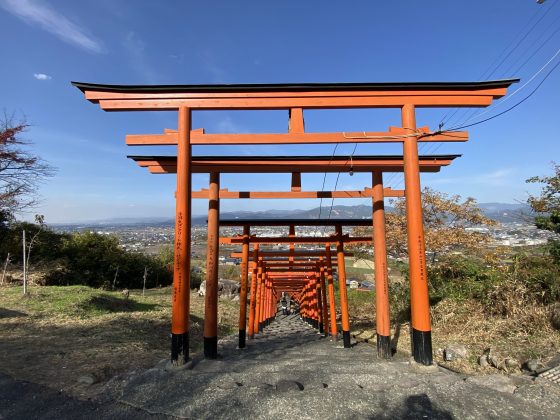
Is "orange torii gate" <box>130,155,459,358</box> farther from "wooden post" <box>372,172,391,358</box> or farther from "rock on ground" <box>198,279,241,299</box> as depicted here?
"rock on ground" <box>198,279,241,299</box>

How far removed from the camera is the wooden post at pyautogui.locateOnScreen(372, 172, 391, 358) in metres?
6.19

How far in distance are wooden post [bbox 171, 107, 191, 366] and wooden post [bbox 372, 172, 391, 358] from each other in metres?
3.22

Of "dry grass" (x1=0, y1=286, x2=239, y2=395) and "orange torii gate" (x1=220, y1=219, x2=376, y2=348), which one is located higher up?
"orange torii gate" (x1=220, y1=219, x2=376, y2=348)

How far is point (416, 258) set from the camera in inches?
195

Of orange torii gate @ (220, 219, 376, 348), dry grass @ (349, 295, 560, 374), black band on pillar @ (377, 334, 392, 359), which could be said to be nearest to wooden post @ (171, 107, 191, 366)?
black band on pillar @ (377, 334, 392, 359)

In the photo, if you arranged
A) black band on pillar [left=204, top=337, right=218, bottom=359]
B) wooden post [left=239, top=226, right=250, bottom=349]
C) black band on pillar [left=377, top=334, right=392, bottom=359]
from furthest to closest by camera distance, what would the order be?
wooden post [left=239, top=226, right=250, bottom=349]
black band on pillar [left=377, top=334, right=392, bottom=359]
black band on pillar [left=204, top=337, right=218, bottom=359]

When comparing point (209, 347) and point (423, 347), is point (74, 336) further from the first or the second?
point (423, 347)

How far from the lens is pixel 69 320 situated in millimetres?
8883

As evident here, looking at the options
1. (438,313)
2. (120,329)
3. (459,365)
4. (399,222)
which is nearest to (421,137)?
(459,365)

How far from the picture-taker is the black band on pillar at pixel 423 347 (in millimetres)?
4738

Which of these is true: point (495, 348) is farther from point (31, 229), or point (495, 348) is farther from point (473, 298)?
point (31, 229)

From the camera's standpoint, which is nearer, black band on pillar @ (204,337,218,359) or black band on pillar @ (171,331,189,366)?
black band on pillar @ (171,331,189,366)

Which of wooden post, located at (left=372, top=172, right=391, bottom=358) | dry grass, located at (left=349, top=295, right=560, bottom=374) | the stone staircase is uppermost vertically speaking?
wooden post, located at (left=372, top=172, right=391, bottom=358)

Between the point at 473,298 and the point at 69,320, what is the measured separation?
10.3 meters
